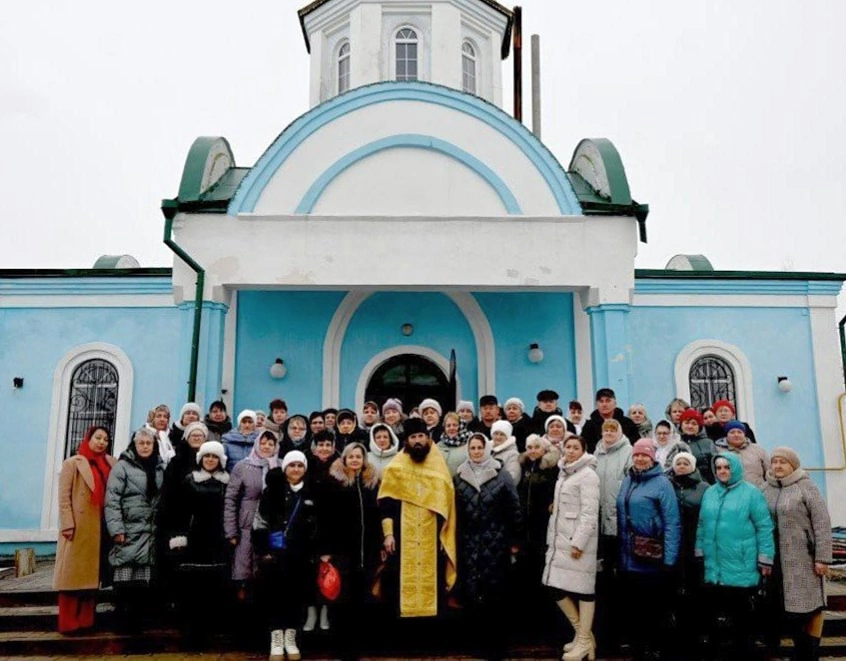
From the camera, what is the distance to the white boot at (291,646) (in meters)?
5.84

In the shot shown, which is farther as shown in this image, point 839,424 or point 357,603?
point 839,424

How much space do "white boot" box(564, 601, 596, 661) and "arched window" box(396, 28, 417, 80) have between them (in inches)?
407

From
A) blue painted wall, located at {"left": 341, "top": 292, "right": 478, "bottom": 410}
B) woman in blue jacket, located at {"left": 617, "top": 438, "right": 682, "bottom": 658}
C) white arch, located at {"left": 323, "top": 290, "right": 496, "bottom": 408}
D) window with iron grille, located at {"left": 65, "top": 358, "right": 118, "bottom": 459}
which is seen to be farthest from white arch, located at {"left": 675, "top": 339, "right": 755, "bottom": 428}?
window with iron grille, located at {"left": 65, "top": 358, "right": 118, "bottom": 459}

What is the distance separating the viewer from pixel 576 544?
5.65 meters

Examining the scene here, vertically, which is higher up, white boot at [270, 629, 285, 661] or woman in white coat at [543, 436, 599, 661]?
woman in white coat at [543, 436, 599, 661]

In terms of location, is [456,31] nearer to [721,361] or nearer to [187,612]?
[721,361]

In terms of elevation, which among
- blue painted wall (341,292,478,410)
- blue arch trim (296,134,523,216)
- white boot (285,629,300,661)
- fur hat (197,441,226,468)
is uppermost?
blue arch trim (296,134,523,216)

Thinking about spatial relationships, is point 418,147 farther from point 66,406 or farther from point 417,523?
point 66,406

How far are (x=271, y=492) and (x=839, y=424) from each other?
30.0 feet

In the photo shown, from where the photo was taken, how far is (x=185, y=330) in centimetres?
979

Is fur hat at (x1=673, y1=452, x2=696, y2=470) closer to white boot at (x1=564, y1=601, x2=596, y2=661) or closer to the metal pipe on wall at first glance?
white boot at (x1=564, y1=601, x2=596, y2=661)

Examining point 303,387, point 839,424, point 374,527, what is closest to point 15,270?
point 303,387

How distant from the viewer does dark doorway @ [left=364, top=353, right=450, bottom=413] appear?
1134 centimetres

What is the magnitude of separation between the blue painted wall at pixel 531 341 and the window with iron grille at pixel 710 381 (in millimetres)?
2015
